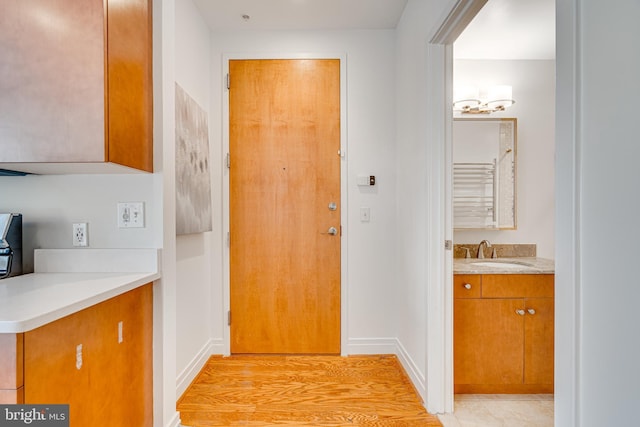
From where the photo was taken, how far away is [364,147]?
9.13 ft

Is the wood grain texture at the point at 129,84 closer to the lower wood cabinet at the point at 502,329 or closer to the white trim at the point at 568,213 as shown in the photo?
the white trim at the point at 568,213

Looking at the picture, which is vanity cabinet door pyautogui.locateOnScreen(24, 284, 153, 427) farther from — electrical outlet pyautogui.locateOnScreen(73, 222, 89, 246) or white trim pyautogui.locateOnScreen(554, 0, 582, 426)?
white trim pyautogui.locateOnScreen(554, 0, 582, 426)

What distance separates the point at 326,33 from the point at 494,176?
5.53ft

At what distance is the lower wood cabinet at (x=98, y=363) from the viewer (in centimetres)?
101

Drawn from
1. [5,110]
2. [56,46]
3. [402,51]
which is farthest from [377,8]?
[5,110]

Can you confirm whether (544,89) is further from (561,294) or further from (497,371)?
(561,294)

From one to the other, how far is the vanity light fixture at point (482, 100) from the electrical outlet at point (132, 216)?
2.31 metres

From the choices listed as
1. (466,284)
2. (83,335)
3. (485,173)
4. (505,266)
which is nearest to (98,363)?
(83,335)

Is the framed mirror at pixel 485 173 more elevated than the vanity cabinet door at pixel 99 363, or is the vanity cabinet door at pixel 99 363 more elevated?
the framed mirror at pixel 485 173

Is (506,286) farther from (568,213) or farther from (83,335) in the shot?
(83,335)

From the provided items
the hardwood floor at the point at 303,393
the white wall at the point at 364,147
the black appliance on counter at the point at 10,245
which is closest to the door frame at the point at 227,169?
the white wall at the point at 364,147

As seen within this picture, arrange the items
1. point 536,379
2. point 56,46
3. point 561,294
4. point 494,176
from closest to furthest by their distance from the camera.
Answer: point 561,294 < point 56,46 < point 536,379 < point 494,176

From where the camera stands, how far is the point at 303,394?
7.20 feet

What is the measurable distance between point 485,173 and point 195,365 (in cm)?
249
